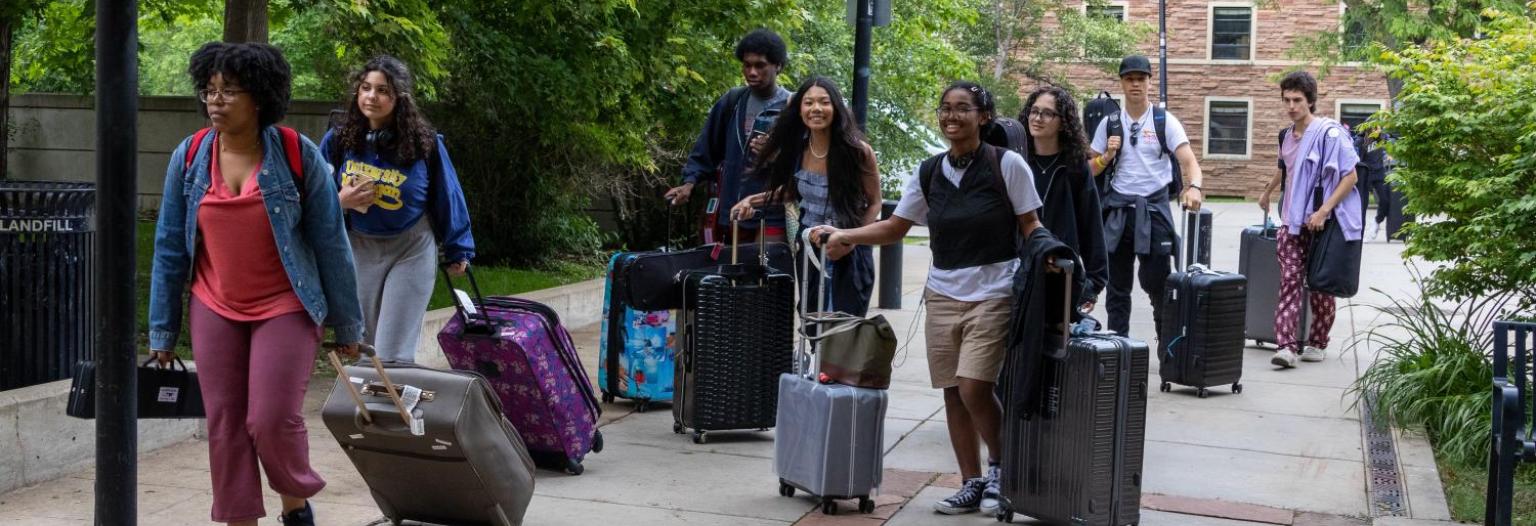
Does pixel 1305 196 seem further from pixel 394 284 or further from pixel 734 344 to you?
pixel 394 284

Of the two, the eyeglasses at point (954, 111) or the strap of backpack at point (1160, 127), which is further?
the strap of backpack at point (1160, 127)

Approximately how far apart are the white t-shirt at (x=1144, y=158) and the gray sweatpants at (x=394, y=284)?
4333 millimetres

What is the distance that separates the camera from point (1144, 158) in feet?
29.6

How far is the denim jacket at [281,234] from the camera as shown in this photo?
15.2 feet

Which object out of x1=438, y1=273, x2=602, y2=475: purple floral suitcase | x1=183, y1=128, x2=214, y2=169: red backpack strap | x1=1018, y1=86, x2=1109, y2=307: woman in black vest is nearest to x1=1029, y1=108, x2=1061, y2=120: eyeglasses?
x1=1018, y1=86, x2=1109, y2=307: woman in black vest

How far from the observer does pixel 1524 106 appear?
23.8 feet

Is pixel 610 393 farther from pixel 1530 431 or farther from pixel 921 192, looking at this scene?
pixel 1530 431

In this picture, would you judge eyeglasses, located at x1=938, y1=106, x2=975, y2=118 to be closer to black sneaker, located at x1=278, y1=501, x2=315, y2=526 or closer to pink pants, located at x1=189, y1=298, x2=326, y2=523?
pink pants, located at x1=189, y1=298, x2=326, y2=523

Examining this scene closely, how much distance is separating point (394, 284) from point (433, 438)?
1292 mm

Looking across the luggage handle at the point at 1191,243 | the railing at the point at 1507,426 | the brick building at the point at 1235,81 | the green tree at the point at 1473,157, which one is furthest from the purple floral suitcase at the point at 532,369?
the brick building at the point at 1235,81

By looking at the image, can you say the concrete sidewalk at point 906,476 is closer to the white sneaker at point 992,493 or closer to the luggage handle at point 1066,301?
A: the white sneaker at point 992,493

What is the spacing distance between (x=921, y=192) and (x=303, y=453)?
2.41 metres

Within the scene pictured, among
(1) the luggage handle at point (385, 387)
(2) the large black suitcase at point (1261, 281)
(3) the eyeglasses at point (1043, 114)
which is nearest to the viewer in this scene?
(1) the luggage handle at point (385, 387)

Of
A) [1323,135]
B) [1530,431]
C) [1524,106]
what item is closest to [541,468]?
[1530,431]
